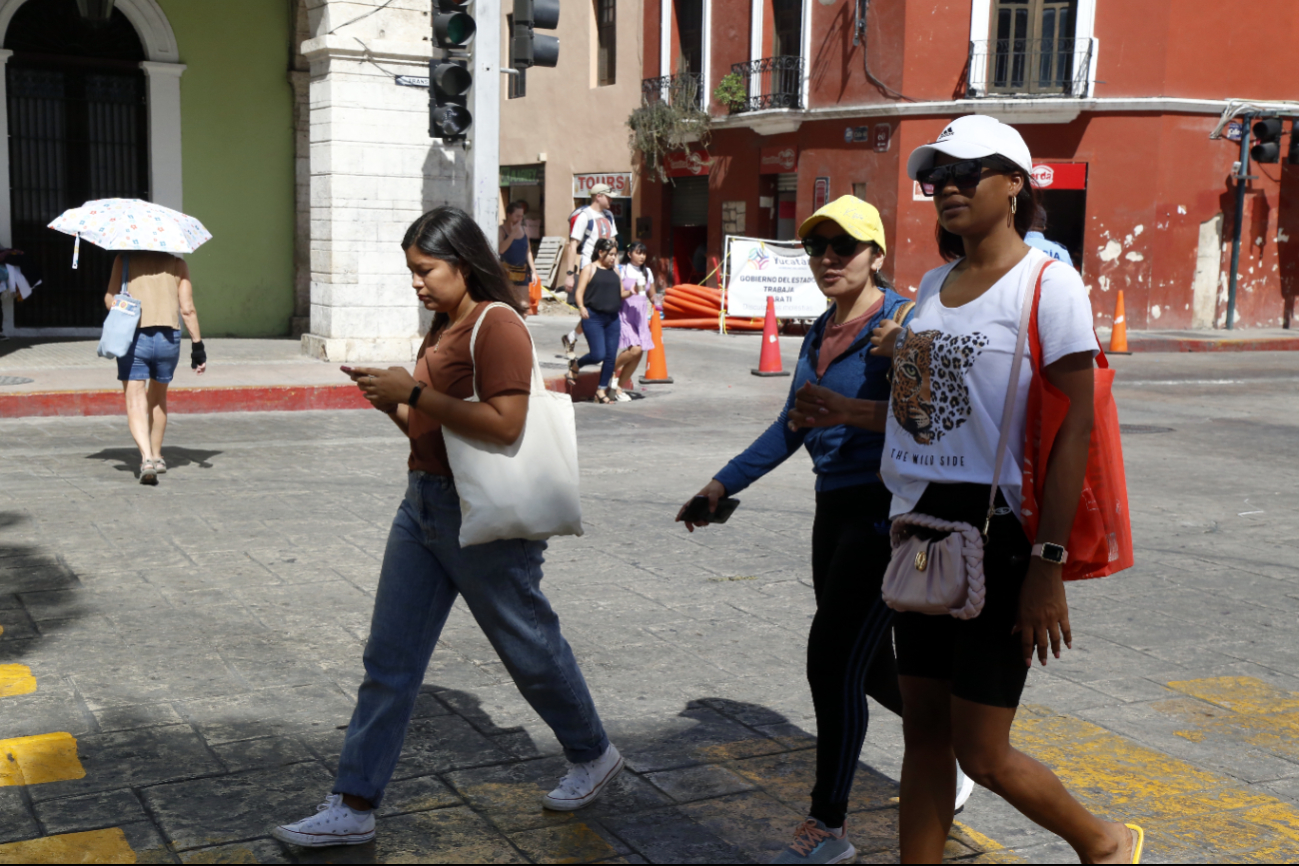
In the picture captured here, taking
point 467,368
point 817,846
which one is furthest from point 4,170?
point 817,846

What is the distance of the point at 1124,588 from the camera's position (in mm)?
6215

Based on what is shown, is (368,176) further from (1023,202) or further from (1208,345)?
(1208,345)

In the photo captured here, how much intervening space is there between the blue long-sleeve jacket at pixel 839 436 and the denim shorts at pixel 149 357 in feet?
19.7

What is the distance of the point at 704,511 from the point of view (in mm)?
3588

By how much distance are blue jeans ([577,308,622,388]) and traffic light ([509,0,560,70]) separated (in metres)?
2.45

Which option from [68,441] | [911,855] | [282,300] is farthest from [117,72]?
[911,855]

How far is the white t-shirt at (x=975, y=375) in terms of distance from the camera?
270cm

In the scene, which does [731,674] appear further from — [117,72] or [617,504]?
[117,72]

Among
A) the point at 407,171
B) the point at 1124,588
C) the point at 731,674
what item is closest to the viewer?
the point at 731,674

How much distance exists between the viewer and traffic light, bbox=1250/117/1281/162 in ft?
68.9

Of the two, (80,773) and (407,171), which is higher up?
(407,171)

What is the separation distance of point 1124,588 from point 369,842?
4084 millimetres

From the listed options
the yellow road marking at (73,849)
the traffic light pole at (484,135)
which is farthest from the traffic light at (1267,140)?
the yellow road marking at (73,849)

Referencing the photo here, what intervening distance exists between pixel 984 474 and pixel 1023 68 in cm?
2209
